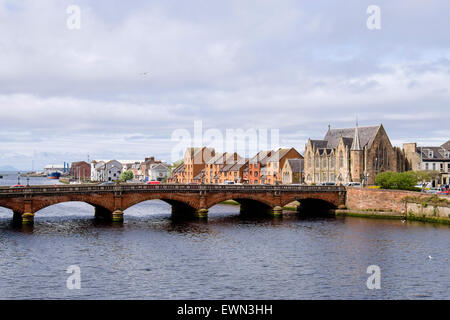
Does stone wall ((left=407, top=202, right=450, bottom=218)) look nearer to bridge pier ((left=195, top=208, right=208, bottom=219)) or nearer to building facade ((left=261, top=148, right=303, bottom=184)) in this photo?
bridge pier ((left=195, top=208, right=208, bottom=219))

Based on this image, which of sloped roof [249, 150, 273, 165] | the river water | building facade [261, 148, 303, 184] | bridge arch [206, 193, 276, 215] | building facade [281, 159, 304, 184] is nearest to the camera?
the river water

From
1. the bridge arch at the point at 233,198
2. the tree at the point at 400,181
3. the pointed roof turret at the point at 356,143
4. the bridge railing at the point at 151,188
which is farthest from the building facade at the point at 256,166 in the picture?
the bridge arch at the point at 233,198

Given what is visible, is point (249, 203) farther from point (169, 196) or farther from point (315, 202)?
point (169, 196)

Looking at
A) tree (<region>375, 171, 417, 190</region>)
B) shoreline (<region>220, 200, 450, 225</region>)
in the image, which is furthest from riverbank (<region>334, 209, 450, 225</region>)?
tree (<region>375, 171, 417, 190</region>)

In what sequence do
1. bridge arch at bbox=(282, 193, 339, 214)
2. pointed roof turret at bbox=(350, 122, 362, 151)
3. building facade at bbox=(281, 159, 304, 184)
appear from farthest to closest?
1. building facade at bbox=(281, 159, 304, 184)
2. pointed roof turret at bbox=(350, 122, 362, 151)
3. bridge arch at bbox=(282, 193, 339, 214)

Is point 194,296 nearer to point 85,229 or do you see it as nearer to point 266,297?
point 266,297

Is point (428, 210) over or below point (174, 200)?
below

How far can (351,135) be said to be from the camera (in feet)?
461

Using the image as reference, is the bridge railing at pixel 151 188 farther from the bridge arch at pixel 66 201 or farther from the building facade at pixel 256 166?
the building facade at pixel 256 166

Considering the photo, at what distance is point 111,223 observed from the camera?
288ft

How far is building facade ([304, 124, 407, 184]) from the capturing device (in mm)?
131875

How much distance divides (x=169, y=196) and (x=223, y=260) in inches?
1579

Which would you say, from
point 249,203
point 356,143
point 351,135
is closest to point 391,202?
point 249,203
